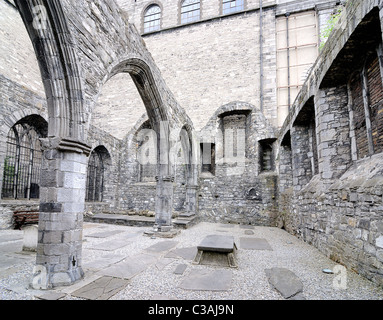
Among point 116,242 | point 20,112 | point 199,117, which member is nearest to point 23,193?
point 20,112

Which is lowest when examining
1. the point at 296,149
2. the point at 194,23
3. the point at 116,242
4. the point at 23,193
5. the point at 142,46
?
the point at 116,242

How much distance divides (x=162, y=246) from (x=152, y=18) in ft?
48.8

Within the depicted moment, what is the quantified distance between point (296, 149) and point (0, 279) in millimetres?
7364

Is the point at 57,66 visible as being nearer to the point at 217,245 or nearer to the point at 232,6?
the point at 217,245

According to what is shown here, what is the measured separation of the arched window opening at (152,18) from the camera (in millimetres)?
14680

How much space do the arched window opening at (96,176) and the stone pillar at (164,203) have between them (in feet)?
18.5

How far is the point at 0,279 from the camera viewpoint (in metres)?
3.07

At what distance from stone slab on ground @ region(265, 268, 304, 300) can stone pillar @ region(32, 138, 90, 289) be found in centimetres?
266

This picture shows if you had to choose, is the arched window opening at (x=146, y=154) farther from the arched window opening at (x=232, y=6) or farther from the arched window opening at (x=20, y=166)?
the arched window opening at (x=232, y=6)

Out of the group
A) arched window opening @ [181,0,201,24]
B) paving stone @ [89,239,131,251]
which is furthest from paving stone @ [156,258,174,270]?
arched window opening @ [181,0,201,24]

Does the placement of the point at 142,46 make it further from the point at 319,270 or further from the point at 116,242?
the point at 319,270

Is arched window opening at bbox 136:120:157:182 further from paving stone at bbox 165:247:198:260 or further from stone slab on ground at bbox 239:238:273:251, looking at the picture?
paving stone at bbox 165:247:198:260

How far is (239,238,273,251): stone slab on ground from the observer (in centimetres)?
531
